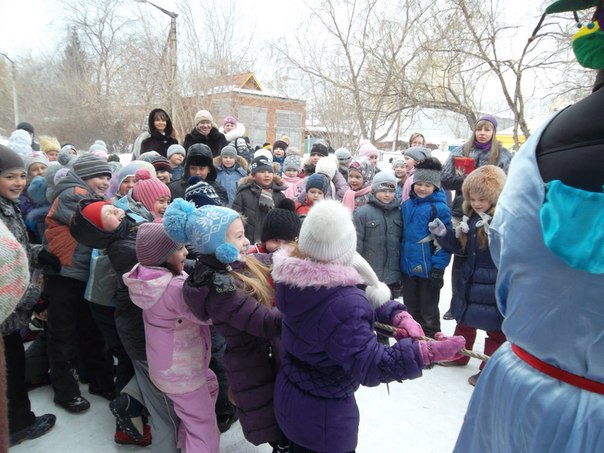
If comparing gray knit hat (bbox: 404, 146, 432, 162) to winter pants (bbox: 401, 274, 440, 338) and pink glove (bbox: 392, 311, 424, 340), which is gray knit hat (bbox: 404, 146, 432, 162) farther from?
pink glove (bbox: 392, 311, 424, 340)

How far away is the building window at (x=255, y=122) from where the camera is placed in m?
20.0

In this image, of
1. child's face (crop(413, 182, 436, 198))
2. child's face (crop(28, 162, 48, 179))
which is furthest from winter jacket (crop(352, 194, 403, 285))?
child's face (crop(28, 162, 48, 179))

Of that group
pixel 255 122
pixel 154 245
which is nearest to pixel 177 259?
pixel 154 245

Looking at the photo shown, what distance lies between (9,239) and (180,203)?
1.26m

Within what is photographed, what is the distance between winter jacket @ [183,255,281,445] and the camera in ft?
6.79

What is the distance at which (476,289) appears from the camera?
3.33 m

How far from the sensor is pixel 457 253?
3559 mm

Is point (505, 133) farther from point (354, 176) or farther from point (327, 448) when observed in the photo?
point (327, 448)

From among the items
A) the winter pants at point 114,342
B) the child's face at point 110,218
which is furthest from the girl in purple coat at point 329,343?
the winter pants at point 114,342

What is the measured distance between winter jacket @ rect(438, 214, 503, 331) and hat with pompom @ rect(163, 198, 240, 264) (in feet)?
7.06

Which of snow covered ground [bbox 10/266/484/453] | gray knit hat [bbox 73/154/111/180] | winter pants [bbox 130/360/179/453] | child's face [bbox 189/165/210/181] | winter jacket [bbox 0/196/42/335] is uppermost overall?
gray knit hat [bbox 73/154/111/180]

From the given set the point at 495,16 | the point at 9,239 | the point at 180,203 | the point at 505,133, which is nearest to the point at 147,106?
the point at 495,16

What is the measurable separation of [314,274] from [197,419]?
126 cm

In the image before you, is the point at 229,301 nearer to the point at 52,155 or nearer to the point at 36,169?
the point at 36,169
